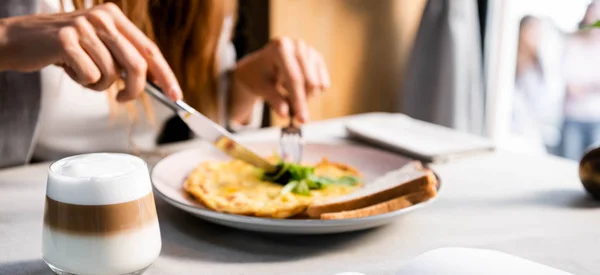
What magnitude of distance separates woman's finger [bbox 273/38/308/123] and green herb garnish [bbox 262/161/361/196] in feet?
0.85

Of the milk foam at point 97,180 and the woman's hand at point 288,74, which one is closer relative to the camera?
the milk foam at point 97,180

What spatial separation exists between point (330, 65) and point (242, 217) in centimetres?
176

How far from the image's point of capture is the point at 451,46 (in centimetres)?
224

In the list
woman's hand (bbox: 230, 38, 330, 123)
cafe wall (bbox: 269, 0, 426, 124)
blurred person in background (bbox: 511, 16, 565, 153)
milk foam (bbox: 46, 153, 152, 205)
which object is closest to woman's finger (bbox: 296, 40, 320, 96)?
woman's hand (bbox: 230, 38, 330, 123)

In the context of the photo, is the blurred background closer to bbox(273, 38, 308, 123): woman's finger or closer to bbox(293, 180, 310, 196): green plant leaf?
bbox(273, 38, 308, 123): woman's finger

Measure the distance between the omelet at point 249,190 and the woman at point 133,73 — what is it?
0.45 feet

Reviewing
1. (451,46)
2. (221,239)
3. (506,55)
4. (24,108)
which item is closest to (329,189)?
(221,239)

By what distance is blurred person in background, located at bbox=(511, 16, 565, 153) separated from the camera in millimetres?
2482

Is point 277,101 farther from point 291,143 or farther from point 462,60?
point 462,60

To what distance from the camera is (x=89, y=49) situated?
0.82 metres

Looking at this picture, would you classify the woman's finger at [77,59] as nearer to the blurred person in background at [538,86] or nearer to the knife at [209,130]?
the knife at [209,130]

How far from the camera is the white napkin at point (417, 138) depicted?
1.14 m

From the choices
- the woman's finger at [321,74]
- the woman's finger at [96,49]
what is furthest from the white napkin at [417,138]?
the woman's finger at [96,49]

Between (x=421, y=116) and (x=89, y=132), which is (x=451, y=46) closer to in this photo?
(x=421, y=116)
